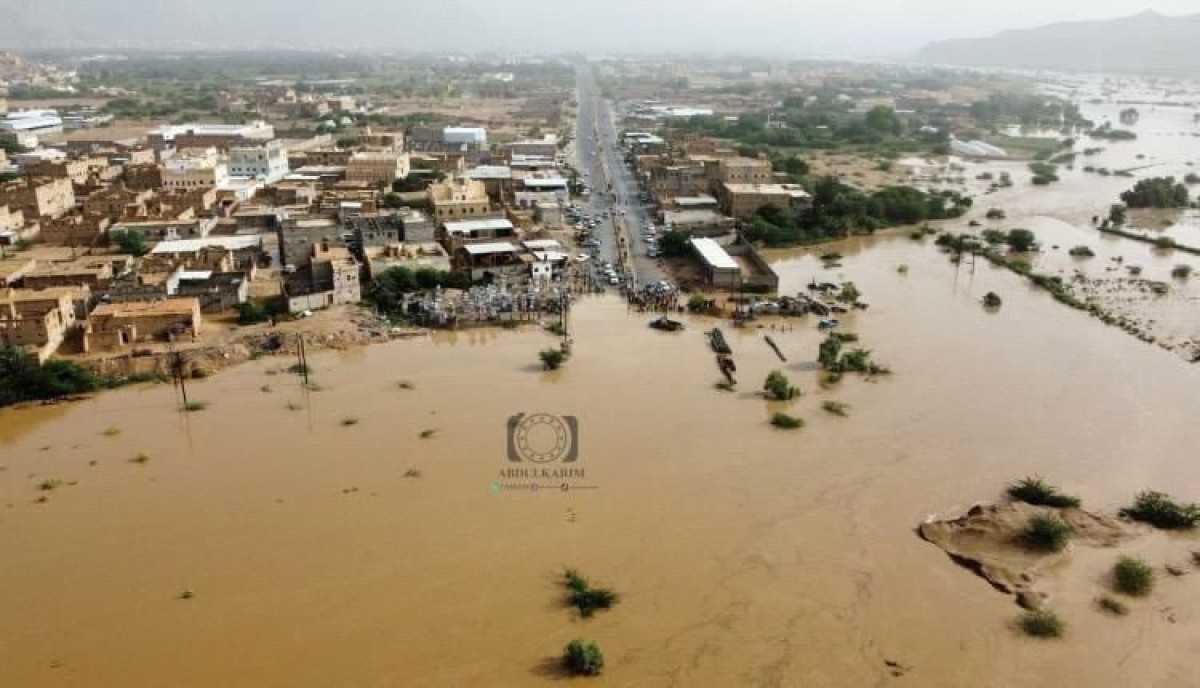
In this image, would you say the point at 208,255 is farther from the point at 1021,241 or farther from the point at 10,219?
the point at 1021,241

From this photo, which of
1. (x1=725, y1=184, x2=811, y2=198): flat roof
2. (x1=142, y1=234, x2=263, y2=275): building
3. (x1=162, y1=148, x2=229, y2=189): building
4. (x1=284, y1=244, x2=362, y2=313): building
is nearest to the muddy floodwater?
(x1=284, y1=244, x2=362, y2=313): building

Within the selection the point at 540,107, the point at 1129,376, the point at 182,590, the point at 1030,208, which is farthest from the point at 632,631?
the point at 540,107

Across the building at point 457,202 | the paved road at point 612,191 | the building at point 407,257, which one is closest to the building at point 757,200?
the paved road at point 612,191

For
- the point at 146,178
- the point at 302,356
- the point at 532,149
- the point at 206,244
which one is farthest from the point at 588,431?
the point at 532,149

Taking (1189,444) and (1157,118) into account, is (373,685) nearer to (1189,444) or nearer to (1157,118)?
(1189,444)

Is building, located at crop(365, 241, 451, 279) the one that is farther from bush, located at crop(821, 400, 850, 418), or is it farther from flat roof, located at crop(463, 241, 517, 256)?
bush, located at crop(821, 400, 850, 418)
